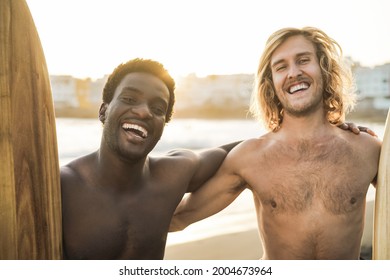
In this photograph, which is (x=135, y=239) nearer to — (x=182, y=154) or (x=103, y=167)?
(x=103, y=167)

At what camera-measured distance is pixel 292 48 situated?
2357 mm

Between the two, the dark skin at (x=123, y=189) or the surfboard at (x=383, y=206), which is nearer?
the dark skin at (x=123, y=189)

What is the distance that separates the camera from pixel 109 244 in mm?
2057

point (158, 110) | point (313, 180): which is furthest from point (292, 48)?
point (158, 110)

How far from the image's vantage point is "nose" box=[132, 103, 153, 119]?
6.56 feet

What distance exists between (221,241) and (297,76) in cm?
229

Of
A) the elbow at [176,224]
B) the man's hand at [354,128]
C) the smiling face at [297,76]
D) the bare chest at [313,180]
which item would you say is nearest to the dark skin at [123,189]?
the elbow at [176,224]

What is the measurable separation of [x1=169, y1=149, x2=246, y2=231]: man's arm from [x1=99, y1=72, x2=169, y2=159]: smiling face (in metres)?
0.52

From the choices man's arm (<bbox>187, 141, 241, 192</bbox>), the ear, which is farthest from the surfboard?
the ear

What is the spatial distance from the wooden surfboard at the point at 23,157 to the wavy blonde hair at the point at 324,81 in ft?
4.32

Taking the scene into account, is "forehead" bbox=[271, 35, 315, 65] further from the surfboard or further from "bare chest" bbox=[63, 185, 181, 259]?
"bare chest" bbox=[63, 185, 181, 259]

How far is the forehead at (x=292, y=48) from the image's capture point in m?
2.35

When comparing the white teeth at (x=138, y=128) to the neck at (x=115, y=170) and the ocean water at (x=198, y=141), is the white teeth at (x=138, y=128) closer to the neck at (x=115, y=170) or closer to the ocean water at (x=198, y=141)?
the neck at (x=115, y=170)
